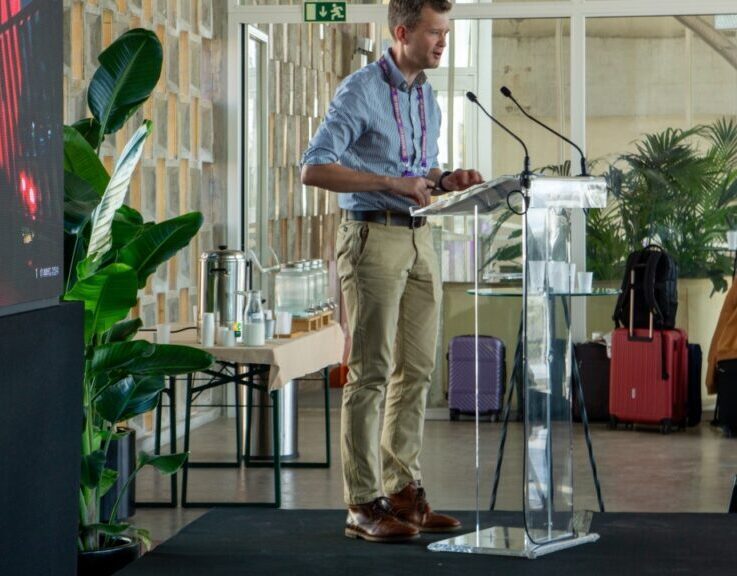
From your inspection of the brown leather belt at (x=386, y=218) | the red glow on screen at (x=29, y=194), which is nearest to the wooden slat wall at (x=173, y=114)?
the brown leather belt at (x=386, y=218)

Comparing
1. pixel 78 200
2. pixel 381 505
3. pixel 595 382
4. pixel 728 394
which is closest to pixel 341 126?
pixel 78 200

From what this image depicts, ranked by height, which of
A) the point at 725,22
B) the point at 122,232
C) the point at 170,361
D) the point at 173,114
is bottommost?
the point at 170,361

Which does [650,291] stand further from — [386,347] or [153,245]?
[153,245]

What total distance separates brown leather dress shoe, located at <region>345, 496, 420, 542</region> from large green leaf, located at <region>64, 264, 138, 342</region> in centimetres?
92

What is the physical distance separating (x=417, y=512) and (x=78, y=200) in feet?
4.52

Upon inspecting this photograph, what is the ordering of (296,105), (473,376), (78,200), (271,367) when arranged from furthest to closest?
(296,105) < (473,376) < (271,367) < (78,200)

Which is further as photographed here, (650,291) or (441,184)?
(650,291)

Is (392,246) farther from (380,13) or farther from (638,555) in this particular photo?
(380,13)

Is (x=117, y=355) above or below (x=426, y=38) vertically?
below

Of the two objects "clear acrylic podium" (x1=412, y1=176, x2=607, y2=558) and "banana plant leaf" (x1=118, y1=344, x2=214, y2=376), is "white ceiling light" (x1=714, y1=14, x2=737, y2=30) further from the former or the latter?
"banana plant leaf" (x1=118, y1=344, x2=214, y2=376)

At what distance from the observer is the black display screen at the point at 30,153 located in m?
2.46

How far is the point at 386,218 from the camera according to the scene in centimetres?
418

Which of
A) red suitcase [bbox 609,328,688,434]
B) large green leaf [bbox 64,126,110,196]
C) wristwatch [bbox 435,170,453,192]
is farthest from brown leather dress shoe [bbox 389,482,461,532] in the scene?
red suitcase [bbox 609,328,688,434]

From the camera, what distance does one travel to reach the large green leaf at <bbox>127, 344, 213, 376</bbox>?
4.15 metres
